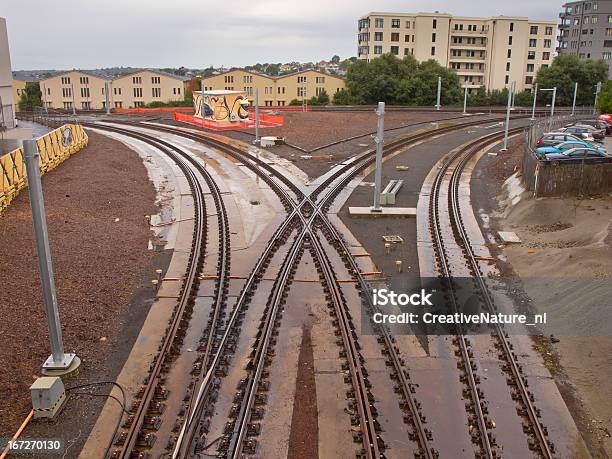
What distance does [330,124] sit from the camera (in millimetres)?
50281

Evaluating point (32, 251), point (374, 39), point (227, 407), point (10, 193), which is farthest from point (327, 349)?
point (374, 39)

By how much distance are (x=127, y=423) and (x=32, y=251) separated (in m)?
8.06

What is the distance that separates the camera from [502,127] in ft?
162

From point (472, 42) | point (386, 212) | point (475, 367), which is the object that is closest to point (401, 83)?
point (472, 42)

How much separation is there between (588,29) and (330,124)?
219ft

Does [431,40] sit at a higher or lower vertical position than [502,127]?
higher

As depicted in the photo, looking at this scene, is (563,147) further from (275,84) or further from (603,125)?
(275,84)

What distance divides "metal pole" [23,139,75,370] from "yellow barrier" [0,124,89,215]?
10695 mm

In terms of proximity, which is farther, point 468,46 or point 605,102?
point 468,46

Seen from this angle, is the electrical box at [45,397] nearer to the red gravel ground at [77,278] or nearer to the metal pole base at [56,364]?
the red gravel ground at [77,278]

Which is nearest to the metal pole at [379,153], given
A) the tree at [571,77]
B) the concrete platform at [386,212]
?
the concrete platform at [386,212]

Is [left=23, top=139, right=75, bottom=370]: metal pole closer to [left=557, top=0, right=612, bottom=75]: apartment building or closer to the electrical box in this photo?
the electrical box

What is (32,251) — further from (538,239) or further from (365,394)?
(538,239)

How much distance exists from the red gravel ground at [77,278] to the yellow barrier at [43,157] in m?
0.47
